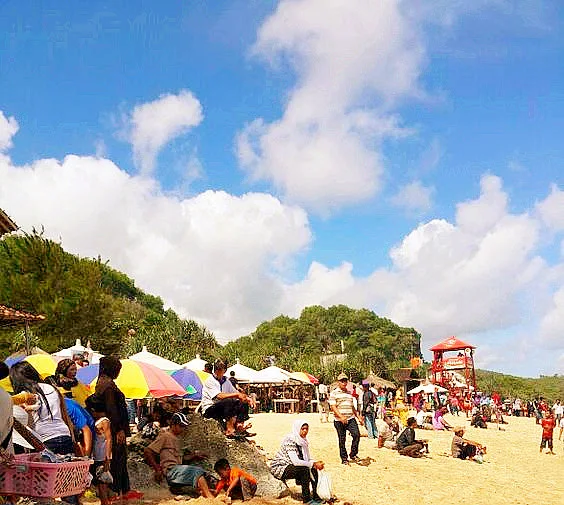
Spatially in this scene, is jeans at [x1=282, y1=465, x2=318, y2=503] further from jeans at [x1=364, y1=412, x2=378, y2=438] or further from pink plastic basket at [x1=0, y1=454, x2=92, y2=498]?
jeans at [x1=364, y1=412, x2=378, y2=438]

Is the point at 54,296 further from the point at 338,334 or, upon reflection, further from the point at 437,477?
the point at 338,334

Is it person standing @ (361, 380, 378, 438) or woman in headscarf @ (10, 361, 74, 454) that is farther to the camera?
person standing @ (361, 380, 378, 438)

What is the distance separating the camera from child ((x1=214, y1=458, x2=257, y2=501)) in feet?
26.3

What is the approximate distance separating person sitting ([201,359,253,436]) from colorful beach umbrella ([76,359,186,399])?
0.68 m

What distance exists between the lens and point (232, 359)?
2176 inches

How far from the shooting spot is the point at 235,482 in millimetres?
7957

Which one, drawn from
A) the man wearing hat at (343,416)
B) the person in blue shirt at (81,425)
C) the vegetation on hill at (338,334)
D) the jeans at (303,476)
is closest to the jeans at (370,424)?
Result: the man wearing hat at (343,416)

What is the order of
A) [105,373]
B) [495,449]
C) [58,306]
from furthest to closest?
[58,306]
[495,449]
[105,373]

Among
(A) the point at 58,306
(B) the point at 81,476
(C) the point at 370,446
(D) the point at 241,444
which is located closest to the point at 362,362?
(A) the point at 58,306

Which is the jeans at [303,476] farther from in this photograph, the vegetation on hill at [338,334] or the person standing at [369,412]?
the vegetation on hill at [338,334]

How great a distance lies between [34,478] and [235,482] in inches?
173

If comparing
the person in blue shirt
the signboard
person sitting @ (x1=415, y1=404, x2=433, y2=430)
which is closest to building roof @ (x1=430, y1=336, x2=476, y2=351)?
the signboard

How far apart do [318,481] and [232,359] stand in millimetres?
46773

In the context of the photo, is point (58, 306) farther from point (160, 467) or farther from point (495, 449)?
point (160, 467)
